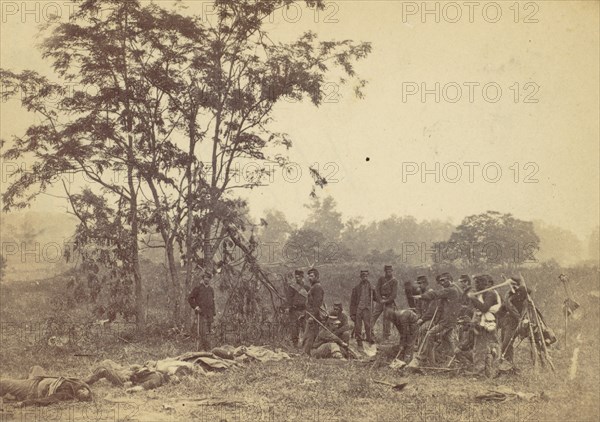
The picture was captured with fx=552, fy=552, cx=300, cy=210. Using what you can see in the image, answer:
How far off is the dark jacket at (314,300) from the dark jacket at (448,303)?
2.60 metres

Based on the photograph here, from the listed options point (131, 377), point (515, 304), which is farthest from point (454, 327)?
point (131, 377)

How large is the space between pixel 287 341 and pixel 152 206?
14.5 feet

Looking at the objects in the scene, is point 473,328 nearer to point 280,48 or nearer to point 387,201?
point 387,201

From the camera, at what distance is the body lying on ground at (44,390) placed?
26.1ft

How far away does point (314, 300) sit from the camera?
11.6 m

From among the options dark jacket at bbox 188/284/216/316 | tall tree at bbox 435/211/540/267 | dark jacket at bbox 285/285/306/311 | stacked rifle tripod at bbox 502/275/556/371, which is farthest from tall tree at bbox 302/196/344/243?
stacked rifle tripod at bbox 502/275/556/371

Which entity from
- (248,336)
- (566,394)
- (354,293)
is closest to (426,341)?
(566,394)

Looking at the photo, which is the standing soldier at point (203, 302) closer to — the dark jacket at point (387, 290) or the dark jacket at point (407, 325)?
the dark jacket at point (387, 290)

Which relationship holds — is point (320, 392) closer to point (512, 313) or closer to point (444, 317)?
point (444, 317)

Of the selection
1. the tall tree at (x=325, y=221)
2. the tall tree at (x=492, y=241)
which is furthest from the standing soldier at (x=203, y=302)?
the tall tree at (x=325, y=221)

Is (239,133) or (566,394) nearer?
(566,394)

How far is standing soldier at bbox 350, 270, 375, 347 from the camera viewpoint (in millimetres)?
12508

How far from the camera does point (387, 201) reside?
14.6 metres

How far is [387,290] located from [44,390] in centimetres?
716
